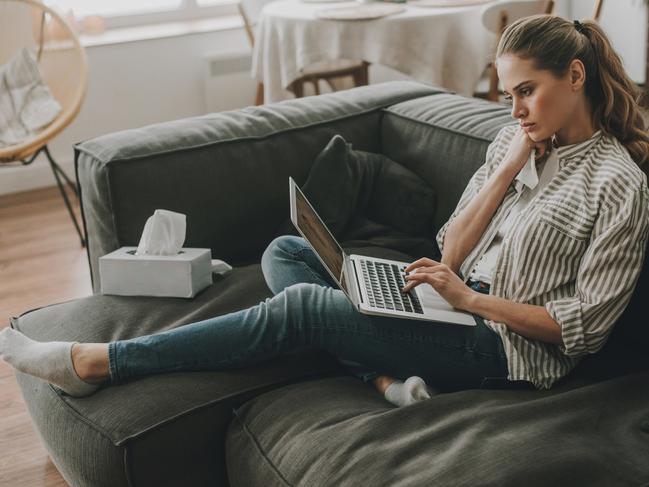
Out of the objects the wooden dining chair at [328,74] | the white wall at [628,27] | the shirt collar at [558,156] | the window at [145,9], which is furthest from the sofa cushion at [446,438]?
the white wall at [628,27]

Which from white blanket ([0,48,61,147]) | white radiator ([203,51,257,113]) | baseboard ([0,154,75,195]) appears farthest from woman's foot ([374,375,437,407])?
white radiator ([203,51,257,113])

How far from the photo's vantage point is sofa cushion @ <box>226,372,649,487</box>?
1381 millimetres

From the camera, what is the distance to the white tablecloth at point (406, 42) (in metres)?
3.84

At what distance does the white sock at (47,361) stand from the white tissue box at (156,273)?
29 centimetres

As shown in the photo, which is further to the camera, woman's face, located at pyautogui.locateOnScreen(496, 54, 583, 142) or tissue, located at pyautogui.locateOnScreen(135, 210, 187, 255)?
tissue, located at pyautogui.locateOnScreen(135, 210, 187, 255)

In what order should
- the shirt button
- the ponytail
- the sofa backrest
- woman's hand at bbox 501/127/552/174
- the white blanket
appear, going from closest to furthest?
the shirt button → the ponytail → woman's hand at bbox 501/127/552/174 → the sofa backrest → the white blanket

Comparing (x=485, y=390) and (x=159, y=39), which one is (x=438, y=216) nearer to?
(x=485, y=390)

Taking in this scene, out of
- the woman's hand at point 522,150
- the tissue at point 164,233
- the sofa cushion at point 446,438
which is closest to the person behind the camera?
the sofa cushion at point 446,438

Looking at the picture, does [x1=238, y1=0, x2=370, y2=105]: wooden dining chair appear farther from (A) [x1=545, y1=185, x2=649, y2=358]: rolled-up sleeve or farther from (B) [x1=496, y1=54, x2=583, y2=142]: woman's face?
(A) [x1=545, y1=185, x2=649, y2=358]: rolled-up sleeve

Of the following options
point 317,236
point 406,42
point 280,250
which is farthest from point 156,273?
point 406,42

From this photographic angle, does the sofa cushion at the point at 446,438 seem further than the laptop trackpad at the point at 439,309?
No

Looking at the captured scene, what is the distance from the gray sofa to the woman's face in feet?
1.17

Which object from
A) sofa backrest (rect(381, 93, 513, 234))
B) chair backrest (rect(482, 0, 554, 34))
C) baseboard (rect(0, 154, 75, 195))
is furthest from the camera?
baseboard (rect(0, 154, 75, 195))

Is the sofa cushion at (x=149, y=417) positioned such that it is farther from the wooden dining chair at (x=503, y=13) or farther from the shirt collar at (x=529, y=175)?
the wooden dining chair at (x=503, y=13)
